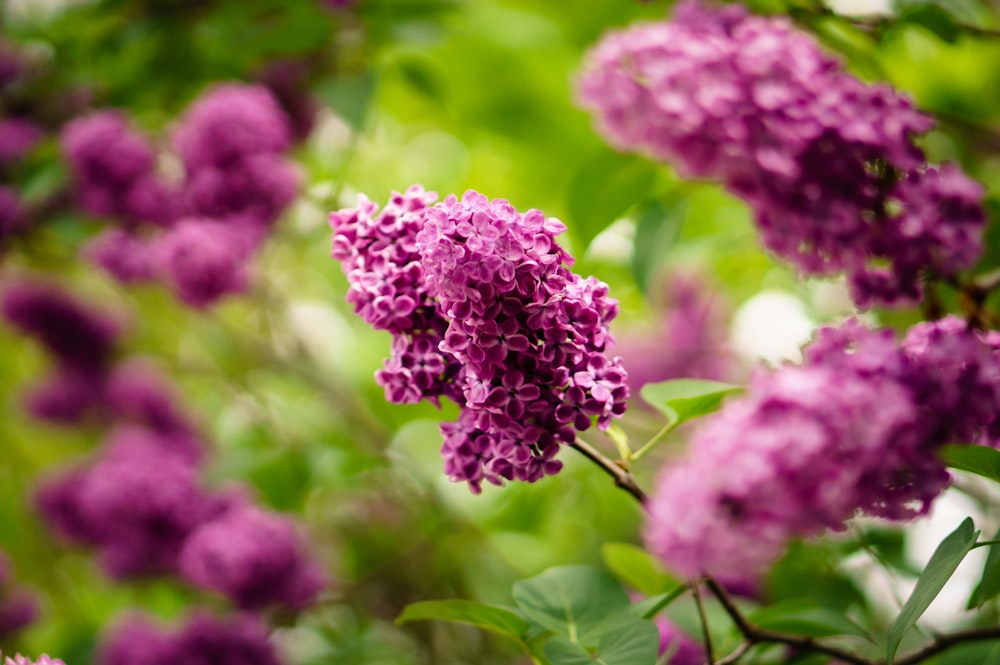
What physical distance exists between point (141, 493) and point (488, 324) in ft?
3.86

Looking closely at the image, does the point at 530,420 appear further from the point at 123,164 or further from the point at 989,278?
the point at 123,164

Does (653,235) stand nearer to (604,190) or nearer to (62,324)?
(604,190)

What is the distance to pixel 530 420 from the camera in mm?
665

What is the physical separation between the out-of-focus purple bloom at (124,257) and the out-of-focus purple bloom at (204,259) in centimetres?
8

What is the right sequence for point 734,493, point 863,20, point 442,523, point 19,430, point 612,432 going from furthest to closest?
1. point 19,430
2. point 442,523
3. point 863,20
4. point 612,432
5. point 734,493

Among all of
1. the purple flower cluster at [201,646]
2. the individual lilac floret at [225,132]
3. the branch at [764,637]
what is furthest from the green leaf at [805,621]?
the individual lilac floret at [225,132]

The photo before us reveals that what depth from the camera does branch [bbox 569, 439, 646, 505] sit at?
0.71 m

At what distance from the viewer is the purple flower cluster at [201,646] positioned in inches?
52.7

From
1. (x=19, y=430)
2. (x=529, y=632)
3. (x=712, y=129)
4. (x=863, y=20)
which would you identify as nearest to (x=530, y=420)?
(x=529, y=632)

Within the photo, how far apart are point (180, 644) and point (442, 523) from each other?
0.60 meters

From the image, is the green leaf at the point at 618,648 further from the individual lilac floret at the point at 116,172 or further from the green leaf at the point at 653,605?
the individual lilac floret at the point at 116,172

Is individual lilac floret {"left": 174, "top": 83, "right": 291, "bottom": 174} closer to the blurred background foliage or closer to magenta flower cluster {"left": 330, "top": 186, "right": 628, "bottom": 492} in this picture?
the blurred background foliage

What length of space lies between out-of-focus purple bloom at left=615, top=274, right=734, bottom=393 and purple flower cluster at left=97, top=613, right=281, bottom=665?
0.95 m

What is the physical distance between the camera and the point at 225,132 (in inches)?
54.9
